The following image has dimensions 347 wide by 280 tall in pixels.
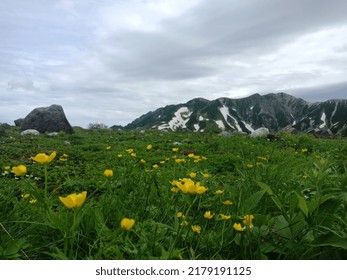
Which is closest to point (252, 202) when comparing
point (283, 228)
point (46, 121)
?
point (283, 228)

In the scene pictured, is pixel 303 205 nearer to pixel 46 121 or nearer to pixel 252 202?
pixel 252 202

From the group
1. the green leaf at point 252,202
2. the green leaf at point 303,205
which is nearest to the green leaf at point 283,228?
the green leaf at point 303,205

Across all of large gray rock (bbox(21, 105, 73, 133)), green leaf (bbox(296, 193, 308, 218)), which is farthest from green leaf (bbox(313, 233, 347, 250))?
large gray rock (bbox(21, 105, 73, 133))

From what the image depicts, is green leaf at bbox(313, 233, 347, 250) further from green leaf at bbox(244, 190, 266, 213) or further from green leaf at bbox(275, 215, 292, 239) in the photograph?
green leaf at bbox(244, 190, 266, 213)

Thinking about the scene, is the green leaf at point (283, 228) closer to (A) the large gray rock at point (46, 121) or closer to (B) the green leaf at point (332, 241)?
(B) the green leaf at point (332, 241)

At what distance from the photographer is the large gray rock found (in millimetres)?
24406

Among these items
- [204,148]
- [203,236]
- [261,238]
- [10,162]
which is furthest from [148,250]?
[204,148]

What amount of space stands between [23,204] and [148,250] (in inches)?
62.1

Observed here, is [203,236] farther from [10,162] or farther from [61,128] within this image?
[61,128]

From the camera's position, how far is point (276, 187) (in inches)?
159

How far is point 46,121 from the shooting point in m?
25.0

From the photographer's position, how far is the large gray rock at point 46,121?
2441 centimetres
